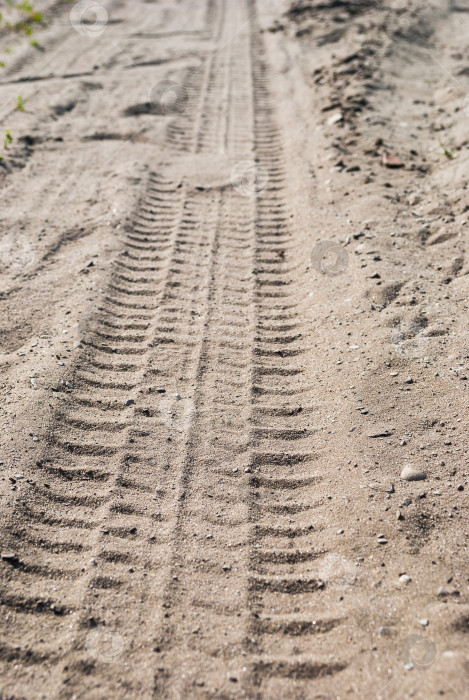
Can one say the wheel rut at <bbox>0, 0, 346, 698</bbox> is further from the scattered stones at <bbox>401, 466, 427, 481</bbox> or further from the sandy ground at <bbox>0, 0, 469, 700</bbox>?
the scattered stones at <bbox>401, 466, 427, 481</bbox>

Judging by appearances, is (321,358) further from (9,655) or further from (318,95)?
(318,95)

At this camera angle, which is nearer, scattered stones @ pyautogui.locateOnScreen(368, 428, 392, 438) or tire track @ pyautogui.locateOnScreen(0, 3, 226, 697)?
tire track @ pyautogui.locateOnScreen(0, 3, 226, 697)

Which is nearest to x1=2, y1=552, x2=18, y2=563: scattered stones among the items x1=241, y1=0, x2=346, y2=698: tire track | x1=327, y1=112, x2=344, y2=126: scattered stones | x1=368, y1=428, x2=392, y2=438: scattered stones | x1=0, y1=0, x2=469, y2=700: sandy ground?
x1=0, y1=0, x2=469, y2=700: sandy ground

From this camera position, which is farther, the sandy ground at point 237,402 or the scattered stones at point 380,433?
the scattered stones at point 380,433

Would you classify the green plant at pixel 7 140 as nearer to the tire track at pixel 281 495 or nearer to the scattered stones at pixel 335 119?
the tire track at pixel 281 495

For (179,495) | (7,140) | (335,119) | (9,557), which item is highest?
(7,140)

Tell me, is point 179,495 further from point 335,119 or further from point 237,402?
point 335,119

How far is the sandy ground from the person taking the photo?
2217mm

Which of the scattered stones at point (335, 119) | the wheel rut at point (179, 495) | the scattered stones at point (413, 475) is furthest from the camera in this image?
the scattered stones at point (335, 119)

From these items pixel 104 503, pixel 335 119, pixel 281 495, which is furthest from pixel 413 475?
pixel 335 119

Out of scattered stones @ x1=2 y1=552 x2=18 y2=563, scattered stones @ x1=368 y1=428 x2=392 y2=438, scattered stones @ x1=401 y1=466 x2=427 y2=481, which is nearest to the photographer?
scattered stones @ x1=2 y1=552 x2=18 y2=563

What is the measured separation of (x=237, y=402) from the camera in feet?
10.9

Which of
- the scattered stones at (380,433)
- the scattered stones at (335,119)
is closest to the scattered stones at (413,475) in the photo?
the scattered stones at (380,433)

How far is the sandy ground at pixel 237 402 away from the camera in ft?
7.27
